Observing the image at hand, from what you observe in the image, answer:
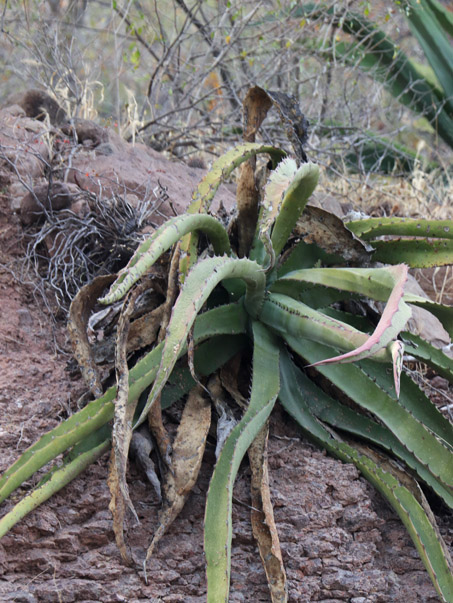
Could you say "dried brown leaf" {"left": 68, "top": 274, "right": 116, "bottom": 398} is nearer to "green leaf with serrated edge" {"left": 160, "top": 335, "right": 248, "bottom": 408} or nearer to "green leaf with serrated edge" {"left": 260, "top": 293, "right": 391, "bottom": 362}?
"green leaf with serrated edge" {"left": 160, "top": 335, "right": 248, "bottom": 408}

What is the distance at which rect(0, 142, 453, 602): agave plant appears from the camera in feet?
5.39

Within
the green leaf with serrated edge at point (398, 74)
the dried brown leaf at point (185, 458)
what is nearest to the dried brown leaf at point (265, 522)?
the dried brown leaf at point (185, 458)

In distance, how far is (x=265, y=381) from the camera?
1.94 m

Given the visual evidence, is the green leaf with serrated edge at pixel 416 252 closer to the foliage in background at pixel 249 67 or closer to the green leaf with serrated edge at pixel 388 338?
the green leaf with serrated edge at pixel 388 338

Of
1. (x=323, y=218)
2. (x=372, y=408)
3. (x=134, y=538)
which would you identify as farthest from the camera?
(x=323, y=218)

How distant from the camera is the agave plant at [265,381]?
164cm

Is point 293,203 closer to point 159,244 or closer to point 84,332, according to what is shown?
point 159,244

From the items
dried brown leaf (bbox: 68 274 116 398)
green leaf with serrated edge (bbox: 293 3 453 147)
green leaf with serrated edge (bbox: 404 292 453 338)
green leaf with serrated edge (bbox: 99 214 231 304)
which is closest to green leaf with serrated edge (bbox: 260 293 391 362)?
green leaf with serrated edge (bbox: 99 214 231 304)

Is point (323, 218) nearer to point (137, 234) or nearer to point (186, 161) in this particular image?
point (137, 234)

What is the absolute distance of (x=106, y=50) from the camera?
289 inches

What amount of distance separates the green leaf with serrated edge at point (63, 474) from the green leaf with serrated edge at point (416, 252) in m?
1.03

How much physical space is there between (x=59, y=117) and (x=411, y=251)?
7.71ft

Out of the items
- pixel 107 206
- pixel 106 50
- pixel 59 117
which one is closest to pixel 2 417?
pixel 107 206

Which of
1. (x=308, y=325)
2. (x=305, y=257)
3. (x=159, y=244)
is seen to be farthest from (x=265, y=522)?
(x=305, y=257)
